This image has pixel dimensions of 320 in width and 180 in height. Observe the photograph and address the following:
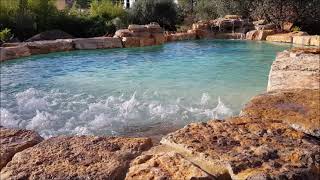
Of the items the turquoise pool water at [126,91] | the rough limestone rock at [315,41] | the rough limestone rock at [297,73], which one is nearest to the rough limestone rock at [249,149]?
the rough limestone rock at [297,73]

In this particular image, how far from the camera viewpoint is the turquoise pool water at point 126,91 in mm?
5109

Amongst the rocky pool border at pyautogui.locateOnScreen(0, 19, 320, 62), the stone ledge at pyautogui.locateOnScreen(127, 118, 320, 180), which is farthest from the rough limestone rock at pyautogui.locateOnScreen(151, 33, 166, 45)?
the stone ledge at pyautogui.locateOnScreen(127, 118, 320, 180)

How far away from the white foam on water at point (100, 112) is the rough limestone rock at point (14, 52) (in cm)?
605

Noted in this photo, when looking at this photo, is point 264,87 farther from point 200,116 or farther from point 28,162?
point 28,162

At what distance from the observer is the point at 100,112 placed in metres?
5.57

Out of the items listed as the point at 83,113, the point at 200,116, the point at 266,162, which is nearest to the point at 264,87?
the point at 200,116

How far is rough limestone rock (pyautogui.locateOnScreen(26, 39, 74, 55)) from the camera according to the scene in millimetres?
13562

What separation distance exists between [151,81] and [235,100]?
7.65ft

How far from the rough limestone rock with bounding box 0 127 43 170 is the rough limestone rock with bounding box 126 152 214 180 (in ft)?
2.09

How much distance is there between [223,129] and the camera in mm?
2180

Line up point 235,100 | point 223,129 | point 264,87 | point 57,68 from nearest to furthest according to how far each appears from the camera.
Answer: point 223,129 < point 235,100 < point 264,87 < point 57,68

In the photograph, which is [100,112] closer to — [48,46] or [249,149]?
[249,149]

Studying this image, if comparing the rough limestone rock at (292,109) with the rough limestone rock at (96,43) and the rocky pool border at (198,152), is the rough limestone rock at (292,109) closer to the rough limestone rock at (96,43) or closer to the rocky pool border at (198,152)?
the rocky pool border at (198,152)

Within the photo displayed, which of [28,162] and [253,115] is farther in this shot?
[253,115]
